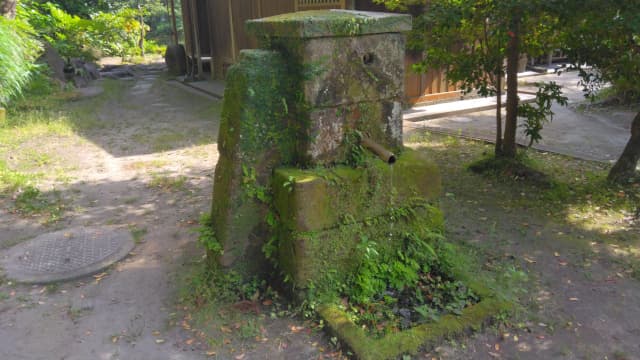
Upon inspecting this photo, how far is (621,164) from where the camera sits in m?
5.57

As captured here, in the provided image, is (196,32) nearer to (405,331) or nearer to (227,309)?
(227,309)

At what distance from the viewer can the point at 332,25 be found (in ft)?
10.3

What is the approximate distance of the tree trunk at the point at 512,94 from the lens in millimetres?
5750

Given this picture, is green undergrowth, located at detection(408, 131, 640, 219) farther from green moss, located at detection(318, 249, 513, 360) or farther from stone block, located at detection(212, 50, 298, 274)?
stone block, located at detection(212, 50, 298, 274)

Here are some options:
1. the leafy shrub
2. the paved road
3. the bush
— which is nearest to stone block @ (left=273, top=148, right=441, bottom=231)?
the paved road

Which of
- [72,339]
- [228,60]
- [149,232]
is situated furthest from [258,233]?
[228,60]

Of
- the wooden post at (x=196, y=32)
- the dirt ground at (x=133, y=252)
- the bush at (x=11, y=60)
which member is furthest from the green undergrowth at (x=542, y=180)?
the wooden post at (x=196, y=32)

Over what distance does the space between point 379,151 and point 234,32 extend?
10.8 meters

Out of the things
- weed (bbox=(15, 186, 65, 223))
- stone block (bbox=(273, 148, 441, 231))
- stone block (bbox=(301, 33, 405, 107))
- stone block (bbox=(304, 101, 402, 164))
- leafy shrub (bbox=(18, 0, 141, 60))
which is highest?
leafy shrub (bbox=(18, 0, 141, 60))

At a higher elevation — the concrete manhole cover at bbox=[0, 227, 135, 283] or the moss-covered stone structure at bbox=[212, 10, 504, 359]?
the moss-covered stone structure at bbox=[212, 10, 504, 359]

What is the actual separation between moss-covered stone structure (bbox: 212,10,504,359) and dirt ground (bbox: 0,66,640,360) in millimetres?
362

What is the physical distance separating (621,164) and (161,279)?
488 centimetres

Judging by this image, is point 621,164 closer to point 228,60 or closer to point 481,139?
point 481,139

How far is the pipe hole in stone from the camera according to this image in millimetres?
3330
